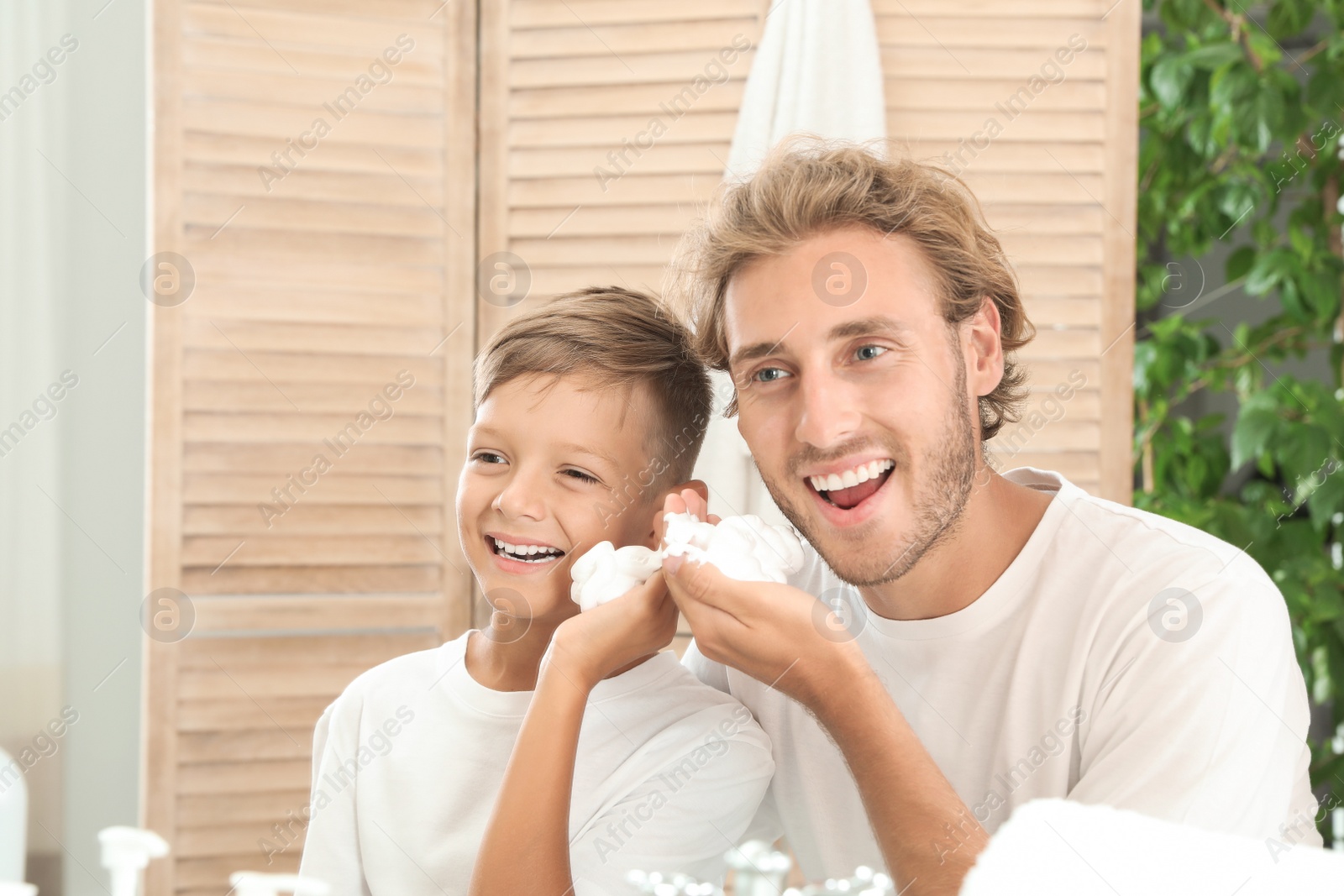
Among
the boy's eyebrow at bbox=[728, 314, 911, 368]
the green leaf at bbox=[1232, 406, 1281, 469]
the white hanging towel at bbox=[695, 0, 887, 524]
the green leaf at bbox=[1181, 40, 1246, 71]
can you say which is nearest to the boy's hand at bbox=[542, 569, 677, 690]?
the boy's eyebrow at bbox=[728, 314, 911, 368]

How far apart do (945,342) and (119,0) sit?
5.99ft

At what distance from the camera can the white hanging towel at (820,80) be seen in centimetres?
165

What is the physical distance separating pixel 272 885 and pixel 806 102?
137cm

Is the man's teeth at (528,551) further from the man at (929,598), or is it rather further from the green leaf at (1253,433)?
the green leaf at (1253,433)

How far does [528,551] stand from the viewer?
1.04 metres

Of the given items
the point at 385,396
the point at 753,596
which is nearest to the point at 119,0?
the point at 385,396

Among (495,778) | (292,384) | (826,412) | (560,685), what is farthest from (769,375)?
(292,384)

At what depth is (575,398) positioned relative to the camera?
1039 millimetres

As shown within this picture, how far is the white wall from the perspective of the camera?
1960 mm

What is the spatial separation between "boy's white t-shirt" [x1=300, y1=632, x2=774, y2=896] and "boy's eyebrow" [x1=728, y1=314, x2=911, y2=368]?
329 millimetres

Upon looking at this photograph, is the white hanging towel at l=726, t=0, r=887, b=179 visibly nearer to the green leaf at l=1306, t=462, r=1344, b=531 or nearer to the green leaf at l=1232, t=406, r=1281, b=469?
the green leaf at l=1232, t=406, r=1281, b=469

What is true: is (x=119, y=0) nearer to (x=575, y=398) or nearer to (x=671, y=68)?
(x=671, y=68)

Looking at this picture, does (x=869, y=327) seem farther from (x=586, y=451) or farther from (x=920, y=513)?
(x=586, y=451)

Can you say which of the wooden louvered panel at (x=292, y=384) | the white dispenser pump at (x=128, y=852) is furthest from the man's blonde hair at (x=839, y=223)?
the white dispenser pump at (x=128, y=852)
